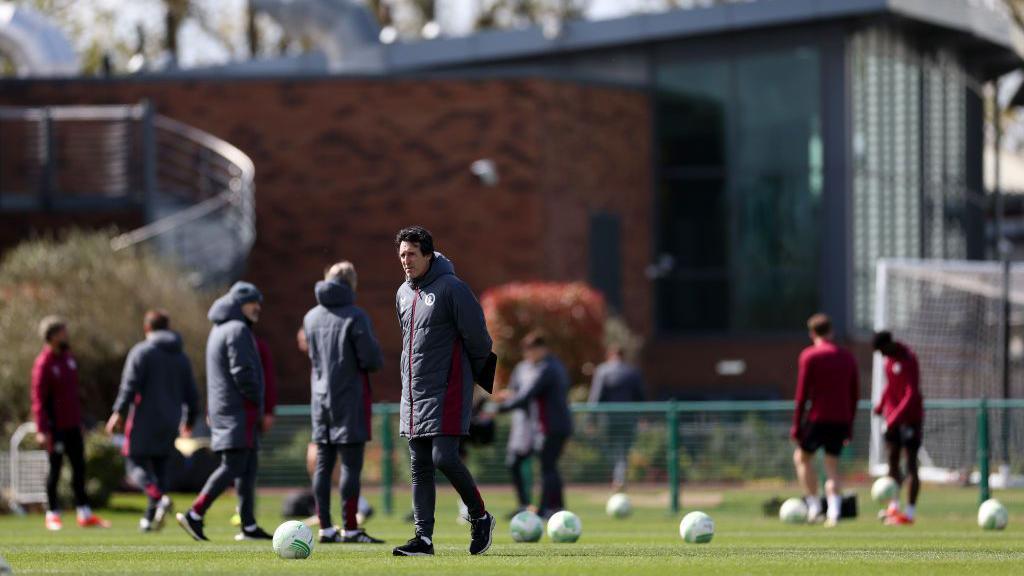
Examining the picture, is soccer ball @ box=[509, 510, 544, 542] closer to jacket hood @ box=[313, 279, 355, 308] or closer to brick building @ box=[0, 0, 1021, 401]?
jacket hood @ box=[313, 279, 355, 308]

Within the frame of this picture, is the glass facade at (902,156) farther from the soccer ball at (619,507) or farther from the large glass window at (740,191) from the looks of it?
the soccer ball at (619,507)

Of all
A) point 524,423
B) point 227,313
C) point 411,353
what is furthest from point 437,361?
point 524,423

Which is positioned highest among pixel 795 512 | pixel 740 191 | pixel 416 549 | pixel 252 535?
pixel 740 191

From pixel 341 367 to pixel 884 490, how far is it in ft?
22.6

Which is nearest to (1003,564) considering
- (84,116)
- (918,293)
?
(918,293)

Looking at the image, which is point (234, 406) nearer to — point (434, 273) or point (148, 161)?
point (434, 273)

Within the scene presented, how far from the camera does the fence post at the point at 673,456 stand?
766 inches

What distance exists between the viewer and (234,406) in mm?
13484

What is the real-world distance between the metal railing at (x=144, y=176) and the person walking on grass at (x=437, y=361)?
15.1 m

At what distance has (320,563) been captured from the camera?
33.8ft

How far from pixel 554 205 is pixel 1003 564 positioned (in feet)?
65.5

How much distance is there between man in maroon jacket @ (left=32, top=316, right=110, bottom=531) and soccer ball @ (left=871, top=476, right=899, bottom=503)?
23.1 ft

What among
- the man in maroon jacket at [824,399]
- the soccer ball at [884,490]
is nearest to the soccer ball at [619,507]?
the soccer ball at [884,490]

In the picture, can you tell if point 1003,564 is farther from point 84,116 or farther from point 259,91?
point 259,91
